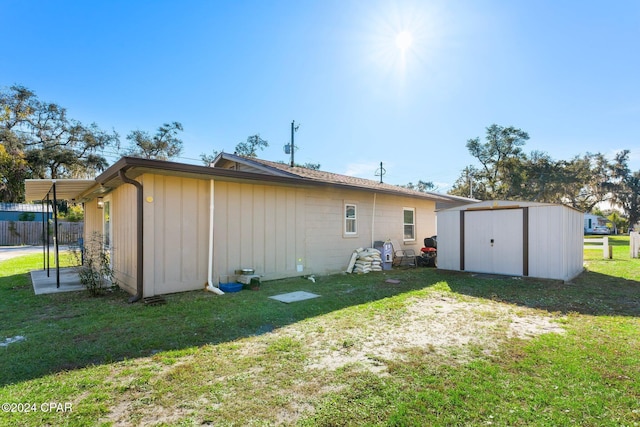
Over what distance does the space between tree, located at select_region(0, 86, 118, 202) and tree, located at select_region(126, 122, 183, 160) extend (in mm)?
1633

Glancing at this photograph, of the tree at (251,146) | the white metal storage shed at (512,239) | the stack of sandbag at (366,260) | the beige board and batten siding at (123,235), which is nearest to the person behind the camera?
the beige board and batten siding at (123,235)

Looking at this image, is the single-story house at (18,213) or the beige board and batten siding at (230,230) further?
the single-story house at (18,213)

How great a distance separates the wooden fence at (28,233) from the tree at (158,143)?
384 inches

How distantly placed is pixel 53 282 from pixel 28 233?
67.8 feet

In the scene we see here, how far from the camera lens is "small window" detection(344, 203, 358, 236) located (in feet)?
31.9

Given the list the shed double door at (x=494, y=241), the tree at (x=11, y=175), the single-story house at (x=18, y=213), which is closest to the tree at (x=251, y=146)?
the single-story house at (x=18, y=213)

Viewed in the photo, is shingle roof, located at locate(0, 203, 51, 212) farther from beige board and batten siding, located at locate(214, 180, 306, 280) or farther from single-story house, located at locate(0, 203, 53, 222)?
beige board and batten siding, located at locate(214, 180, 306, 280)

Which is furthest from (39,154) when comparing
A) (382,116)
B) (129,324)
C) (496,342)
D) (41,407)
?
(496,342)

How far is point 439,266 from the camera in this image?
10.0m

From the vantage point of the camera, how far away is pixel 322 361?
3.25 metres

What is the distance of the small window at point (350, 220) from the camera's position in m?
9.71

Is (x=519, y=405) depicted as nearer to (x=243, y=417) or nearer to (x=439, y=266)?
(x=243, y=417)

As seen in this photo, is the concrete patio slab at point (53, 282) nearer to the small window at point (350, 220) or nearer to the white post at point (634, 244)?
the small window at point (350, 220)

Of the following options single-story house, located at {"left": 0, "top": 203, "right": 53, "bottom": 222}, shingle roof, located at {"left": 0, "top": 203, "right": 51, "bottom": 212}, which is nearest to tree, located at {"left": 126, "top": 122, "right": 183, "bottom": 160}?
shingle roof, located at {"left": 0, "top": 203, "right": 51, "bottom": 212}
